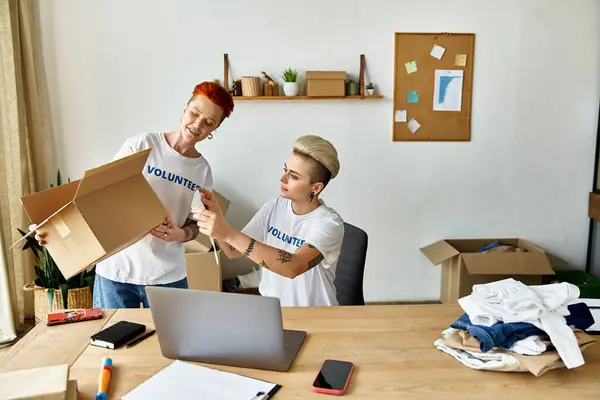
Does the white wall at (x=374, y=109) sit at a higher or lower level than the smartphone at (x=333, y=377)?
higher

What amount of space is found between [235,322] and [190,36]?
2.63m

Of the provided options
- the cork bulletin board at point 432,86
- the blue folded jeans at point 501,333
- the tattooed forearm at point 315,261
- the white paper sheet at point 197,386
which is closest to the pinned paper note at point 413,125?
the cork bulletin board at point 432,86

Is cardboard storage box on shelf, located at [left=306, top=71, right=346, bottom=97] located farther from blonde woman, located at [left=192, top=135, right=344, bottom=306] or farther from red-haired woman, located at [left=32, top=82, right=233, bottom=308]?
blonde woman, located at [left=192, top=135, right=344, bottom=306]

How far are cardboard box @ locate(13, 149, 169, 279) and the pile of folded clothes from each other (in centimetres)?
96

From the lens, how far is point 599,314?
5.19 ft

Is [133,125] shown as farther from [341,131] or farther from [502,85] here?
[502,85]

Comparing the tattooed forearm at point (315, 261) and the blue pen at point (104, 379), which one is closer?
the blue pen at point (104, 379)

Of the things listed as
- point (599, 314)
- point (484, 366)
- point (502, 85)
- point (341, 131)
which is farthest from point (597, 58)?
point (484, 366)

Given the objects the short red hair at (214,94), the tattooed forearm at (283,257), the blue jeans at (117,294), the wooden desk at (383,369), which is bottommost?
the blue jeans at (117,294)

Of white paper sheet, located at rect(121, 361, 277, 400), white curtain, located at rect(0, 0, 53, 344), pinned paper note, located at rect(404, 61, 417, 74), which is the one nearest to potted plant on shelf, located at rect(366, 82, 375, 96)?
pinned paper note, located at rect(404, 61, 417, 74)

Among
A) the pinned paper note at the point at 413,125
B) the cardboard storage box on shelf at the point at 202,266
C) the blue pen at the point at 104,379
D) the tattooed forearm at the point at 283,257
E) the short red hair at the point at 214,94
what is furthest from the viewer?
the pinned paper note at the point at 413,125

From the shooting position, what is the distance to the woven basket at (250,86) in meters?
3.37

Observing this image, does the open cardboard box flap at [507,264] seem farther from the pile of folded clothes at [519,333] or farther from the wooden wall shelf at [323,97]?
the pile of folded clothes at [519,333]

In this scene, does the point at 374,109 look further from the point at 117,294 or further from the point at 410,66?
the point at 117,294
